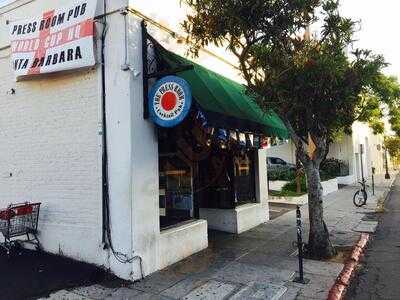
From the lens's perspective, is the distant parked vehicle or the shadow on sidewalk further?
the distant parked vehicle

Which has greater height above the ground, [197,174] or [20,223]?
[197,174]

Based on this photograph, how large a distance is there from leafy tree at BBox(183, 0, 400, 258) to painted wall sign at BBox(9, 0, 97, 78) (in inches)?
87.3

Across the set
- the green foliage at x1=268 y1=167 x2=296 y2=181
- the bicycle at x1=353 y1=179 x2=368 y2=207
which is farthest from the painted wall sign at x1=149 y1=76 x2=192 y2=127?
the green foliage at x1=268 y1=167 x2=296 y2=181

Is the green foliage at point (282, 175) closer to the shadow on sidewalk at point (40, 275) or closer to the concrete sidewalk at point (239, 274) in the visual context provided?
the concrete sidewalk at point (239, 274)

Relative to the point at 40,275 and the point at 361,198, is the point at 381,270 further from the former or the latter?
the point at 361,198

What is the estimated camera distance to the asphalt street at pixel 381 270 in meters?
6.54

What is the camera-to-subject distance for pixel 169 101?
7.19m

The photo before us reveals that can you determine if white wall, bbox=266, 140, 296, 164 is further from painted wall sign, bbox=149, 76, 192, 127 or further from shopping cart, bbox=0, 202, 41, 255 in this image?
painted wall sign, bbox=149, 76, 192, 127

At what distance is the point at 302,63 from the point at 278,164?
2244 cm

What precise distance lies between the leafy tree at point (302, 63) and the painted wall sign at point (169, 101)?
6.44ft

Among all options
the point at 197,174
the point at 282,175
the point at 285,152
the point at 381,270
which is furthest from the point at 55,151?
the point at 285,152

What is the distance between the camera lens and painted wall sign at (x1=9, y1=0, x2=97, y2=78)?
24.7 ft

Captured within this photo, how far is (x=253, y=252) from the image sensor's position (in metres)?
9.16

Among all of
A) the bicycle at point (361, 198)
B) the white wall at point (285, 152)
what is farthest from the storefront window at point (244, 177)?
the white wall at point (285, 152)
